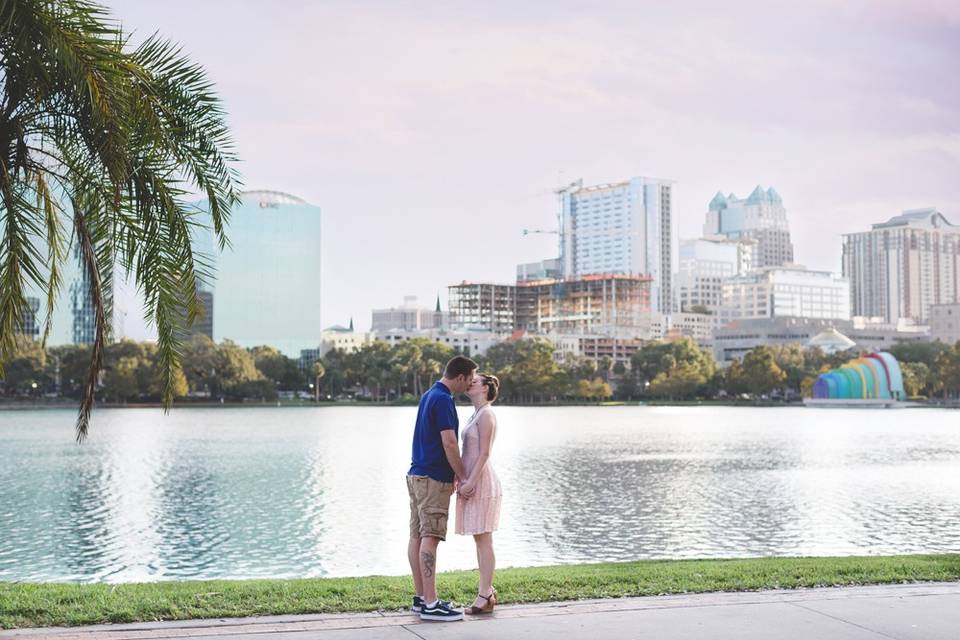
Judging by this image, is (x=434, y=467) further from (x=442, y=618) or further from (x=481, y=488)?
(x=442, y=618)

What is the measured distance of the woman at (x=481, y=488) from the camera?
10523 millimetres


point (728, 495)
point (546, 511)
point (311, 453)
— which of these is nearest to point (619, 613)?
point (546, 511)

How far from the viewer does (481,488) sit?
35.1 feet

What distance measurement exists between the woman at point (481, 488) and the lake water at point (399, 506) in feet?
32.6

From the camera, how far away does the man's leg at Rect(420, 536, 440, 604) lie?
10.3 meters

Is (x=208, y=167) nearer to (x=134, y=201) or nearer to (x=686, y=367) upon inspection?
(x=134, y=201)

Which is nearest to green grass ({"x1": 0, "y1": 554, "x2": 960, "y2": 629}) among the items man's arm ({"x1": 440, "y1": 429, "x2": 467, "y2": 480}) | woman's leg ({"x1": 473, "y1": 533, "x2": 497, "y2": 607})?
woman's leg ({"x1": 473, "y1": 533, "x2": 497, "y2": 607})

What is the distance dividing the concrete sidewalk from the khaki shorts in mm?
789

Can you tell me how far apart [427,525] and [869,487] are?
28.7 m

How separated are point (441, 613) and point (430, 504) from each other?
987mm

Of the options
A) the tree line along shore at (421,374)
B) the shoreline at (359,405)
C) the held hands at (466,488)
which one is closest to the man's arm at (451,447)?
the held hands at (466,488)

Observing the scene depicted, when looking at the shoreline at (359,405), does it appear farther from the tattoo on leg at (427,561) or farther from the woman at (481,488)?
the tattoo on leg at (427,561)

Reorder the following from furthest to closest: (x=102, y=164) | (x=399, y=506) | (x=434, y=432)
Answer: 1. (x=399, y=506)
2. (x=102, y=164)
3. (x=434, y=432)

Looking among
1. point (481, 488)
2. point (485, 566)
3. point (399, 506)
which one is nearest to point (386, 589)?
point (485, 566)
